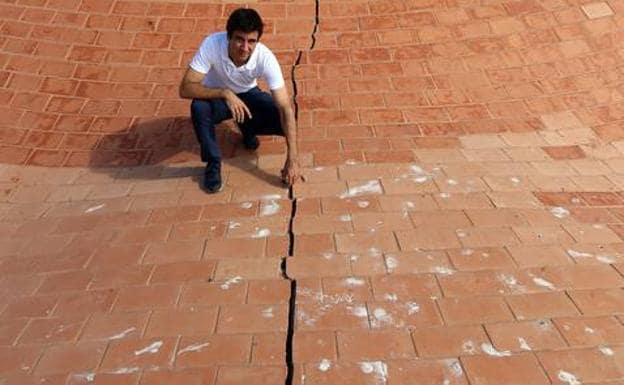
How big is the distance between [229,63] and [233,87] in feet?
0.78

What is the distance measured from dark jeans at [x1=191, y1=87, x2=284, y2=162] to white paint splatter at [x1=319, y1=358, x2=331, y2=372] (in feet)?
5.60

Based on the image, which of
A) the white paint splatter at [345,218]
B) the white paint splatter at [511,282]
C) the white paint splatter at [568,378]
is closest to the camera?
the white paint splatter at [568,378]

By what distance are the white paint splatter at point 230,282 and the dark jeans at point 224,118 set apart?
108 centimetres

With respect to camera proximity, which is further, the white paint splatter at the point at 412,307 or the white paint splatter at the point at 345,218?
the white paint splatter at the point at 345,218

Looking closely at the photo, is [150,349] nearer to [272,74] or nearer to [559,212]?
[272,74]

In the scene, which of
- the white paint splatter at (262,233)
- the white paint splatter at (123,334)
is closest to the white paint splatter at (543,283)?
the white paint splatter at (262,233)

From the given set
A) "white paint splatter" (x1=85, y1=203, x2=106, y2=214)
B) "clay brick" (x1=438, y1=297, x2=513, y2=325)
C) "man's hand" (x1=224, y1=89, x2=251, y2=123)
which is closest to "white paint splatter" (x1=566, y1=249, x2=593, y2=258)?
"clay brick" (x1=438, y1=297, x2=513, y2=325)

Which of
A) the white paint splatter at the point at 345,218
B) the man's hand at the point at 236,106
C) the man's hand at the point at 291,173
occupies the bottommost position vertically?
the white paint splatter at the point at 345,218

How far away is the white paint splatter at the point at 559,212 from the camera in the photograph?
10.2ft

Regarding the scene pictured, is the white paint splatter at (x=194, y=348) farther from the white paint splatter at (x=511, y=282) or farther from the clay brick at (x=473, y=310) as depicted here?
the white paint splatter at (x=511, y=282)

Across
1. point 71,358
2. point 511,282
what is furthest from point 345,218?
point 71,358

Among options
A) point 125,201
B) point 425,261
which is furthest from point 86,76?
point 425,261

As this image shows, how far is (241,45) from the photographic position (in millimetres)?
3289

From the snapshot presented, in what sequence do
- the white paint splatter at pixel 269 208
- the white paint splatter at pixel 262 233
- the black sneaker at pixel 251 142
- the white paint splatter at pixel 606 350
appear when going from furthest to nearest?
the black sneaker at pixel 251 142
the white paint splatter at pixel 269 208
the white paint splatter at pixel 262 233
the white paint splatter at pixel 606 350
